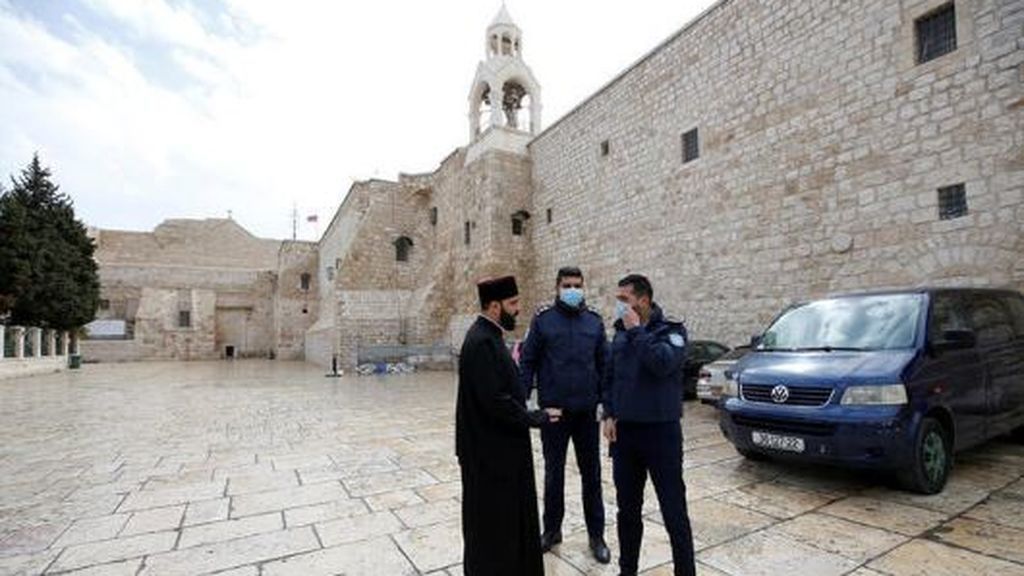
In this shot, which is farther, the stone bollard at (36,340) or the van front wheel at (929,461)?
the stone bollard at (36,340)

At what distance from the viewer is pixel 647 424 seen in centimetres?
269

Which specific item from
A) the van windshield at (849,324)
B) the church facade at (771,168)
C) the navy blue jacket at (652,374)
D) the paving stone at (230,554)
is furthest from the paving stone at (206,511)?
the church facade at (771,168)

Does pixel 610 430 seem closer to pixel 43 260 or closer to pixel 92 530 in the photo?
pixel 92 530

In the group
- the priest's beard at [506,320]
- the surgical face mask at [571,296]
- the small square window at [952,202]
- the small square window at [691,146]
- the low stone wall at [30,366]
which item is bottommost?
the low stone wall at [30,366]

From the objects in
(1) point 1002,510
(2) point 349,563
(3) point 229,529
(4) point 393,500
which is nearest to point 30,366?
(3) point 229,529

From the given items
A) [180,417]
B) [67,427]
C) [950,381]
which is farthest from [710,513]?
[67,427]

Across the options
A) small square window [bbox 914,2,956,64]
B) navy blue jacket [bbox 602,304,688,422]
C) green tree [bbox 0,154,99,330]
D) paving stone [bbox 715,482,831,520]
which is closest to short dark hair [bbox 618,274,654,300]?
navy blue jacket [bbox 602,304,688,422]

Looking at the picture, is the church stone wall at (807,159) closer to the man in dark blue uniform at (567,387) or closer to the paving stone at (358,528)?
the man in dark blue uniform at (567,387)

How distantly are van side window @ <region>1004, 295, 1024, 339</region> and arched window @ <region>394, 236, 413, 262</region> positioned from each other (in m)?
Result: 19.1

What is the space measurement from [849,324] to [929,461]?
1275 millimetres

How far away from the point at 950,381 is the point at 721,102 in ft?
25.0

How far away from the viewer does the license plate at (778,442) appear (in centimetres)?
400

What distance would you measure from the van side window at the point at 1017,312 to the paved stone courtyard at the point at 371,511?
46.2 inches

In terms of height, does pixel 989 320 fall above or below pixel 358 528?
above
